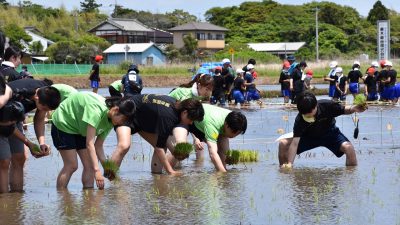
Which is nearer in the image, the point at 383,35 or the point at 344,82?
the point at 344,82

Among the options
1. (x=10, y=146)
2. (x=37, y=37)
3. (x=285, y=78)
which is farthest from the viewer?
(x=37, y=37)

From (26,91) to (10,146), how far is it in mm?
755

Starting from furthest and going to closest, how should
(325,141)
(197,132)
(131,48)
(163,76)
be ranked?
1. (131,48)
2. (163,76)
3. (325,141)
4. (197,132)

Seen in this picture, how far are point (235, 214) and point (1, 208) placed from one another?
2162 millimetres

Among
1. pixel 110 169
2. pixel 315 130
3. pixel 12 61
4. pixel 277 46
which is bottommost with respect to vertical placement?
pixel 110 169

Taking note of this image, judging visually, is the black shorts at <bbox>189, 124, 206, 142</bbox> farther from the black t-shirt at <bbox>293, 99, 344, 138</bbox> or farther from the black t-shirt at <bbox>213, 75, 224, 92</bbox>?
the black t-shirt at <bbox>213, 75, 224, 92</bbox>

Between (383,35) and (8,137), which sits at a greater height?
(383,35)

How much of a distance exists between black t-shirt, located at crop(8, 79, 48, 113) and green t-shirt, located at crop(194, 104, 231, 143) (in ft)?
6.77

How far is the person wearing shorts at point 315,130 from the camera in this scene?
984 cm

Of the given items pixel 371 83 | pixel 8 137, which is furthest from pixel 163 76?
pixel 8 137

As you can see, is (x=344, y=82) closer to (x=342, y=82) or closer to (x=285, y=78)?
(x=342, y=82)

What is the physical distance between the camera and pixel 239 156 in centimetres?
1074

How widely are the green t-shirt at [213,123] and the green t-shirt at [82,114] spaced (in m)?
1.35

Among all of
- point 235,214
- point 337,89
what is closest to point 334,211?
point 235,214
